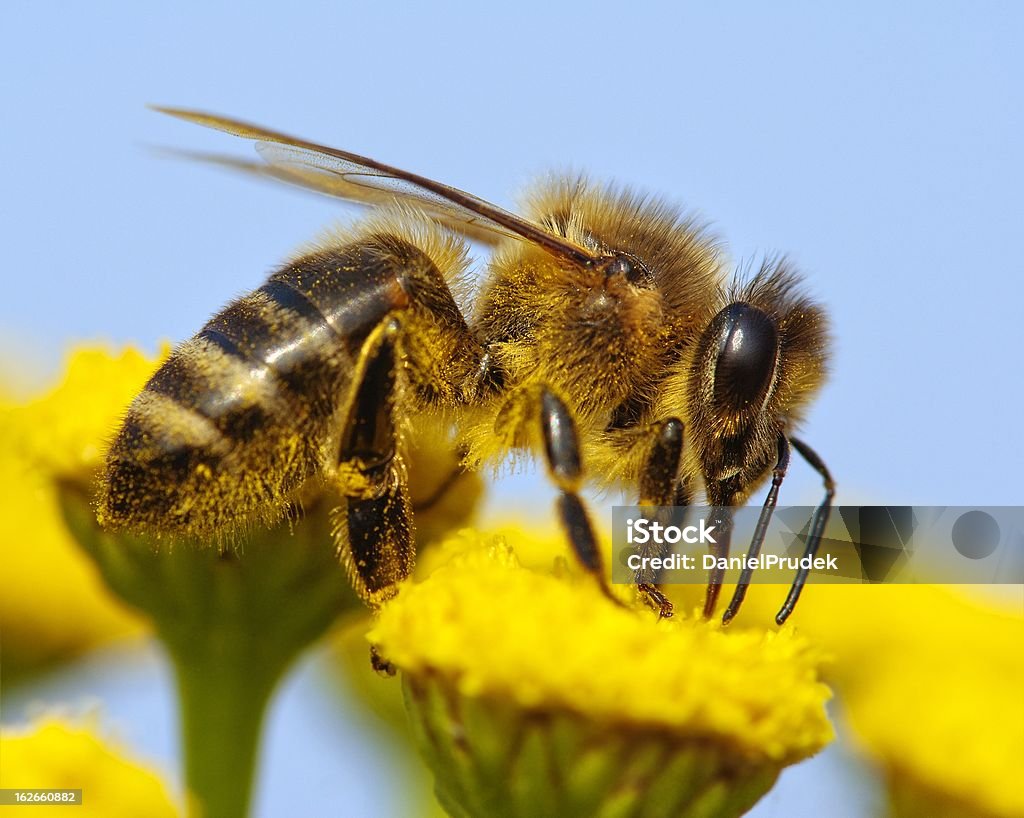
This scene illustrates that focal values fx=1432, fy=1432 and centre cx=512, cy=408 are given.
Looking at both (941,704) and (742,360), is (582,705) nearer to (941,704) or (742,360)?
A: (742,360)

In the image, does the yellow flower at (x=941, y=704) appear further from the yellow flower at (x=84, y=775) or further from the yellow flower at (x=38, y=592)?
the yellow flower at (x=38, y=592)

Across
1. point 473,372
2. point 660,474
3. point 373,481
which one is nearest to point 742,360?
point 660,474

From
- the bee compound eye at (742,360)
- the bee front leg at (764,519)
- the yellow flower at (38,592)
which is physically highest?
the bee compound eye at (742,360)

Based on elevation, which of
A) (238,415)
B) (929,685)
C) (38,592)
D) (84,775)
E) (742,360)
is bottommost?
(38,592)

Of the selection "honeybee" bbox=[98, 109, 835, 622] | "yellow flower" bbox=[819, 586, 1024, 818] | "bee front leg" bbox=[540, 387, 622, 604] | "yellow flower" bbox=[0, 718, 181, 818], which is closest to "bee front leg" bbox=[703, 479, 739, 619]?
"honeybee" bbox=[98, 109, 835, 622]

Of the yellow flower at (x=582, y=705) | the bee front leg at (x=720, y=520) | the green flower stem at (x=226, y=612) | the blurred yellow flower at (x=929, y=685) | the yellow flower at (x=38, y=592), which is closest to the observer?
the yellow flower at (x=582, y=705)

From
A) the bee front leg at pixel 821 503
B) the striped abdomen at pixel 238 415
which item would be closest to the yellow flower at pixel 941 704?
the bee front leg at pixel 821 503
